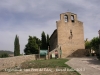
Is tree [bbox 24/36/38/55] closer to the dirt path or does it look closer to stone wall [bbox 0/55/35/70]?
stone wall [bbox 0/55/35/70]

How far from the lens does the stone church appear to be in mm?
28922

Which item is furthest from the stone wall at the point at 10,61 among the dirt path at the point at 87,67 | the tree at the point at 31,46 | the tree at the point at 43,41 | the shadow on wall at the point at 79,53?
the tree at the point at 43,41

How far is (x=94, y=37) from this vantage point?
39.2 meters

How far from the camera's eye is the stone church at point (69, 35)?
28922mm

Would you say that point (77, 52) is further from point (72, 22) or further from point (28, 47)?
point (28, 47)

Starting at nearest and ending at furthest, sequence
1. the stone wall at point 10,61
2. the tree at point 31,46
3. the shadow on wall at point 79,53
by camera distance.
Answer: the stone wall at point 10,61 → the shadow on wall at point 79,53 → the tree at point 31,46

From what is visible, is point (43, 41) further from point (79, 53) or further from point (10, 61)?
point (10, 61)

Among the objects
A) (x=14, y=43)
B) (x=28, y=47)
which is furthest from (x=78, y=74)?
(x=28, y=47)

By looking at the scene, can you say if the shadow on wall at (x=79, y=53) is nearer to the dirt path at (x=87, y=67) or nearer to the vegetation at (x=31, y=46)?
the vegetation at (x=31, y=46)

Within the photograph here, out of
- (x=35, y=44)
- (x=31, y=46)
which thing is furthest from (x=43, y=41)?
(x=31, y=46)

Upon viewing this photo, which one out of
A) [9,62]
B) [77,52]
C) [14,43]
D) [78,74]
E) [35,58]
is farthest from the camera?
[14,43]

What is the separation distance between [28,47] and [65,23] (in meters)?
13.8

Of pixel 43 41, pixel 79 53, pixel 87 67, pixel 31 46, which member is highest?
pixel 43 41

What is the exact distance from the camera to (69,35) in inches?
1159
